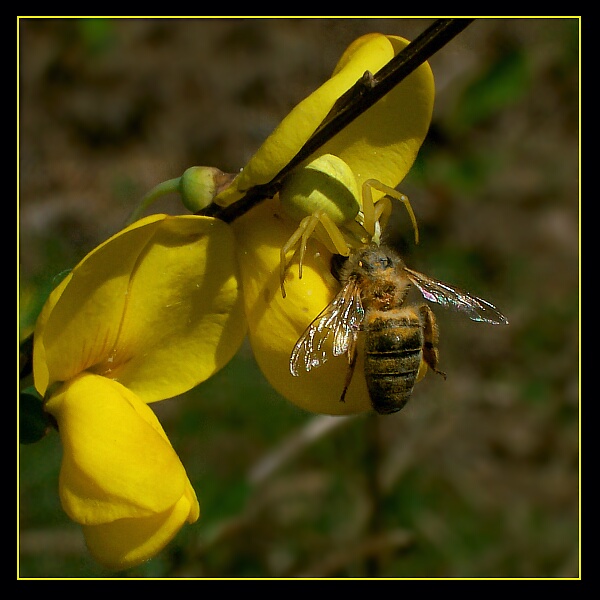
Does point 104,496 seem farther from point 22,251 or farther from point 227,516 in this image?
point 22,251

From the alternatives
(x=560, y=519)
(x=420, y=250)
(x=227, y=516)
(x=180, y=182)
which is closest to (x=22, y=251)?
(x=227, y=516)

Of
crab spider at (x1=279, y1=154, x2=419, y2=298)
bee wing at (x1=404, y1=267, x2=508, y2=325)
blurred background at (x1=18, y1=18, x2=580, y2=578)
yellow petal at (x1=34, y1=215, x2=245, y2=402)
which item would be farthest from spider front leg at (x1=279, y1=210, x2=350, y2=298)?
blurred background at (x1=18, y1=18, x2=580, y2=578)

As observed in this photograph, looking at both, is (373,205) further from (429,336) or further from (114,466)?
(114,466)

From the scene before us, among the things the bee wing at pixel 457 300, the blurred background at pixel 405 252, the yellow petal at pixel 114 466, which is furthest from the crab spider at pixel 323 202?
the blurred background at pixel 405 252

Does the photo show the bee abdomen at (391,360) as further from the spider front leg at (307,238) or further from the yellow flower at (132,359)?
the yellow flower at (132,359)

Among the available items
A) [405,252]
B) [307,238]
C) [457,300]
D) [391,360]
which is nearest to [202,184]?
[307,238]

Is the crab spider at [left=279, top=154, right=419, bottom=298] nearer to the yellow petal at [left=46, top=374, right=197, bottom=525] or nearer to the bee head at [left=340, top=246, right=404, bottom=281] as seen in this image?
the bee head at [left=340, top=246, right=404, bottom=281]
